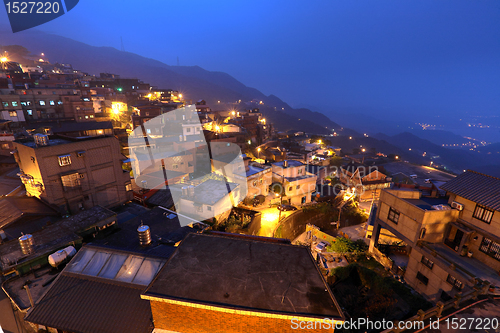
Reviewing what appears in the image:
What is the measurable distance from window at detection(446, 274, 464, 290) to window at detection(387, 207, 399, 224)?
5.42m

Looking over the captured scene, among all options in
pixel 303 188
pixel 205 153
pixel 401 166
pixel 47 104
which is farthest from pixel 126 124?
pixel 401 166

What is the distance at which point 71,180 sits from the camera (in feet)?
68.3

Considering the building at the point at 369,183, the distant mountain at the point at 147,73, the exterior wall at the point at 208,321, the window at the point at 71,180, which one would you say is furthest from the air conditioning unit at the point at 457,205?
the distant mountain at the point at 147,73

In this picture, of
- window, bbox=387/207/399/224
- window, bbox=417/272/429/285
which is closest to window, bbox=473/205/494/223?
window, bbox=387/207/399/224

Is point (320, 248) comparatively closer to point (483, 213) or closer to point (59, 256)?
point (483, 213)

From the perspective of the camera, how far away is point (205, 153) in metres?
40.3

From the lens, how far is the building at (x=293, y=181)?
33.8 metres

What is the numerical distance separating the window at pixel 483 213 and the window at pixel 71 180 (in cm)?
3533

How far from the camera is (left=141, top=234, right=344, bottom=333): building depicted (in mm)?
7395

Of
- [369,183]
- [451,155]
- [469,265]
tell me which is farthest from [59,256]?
[451,155]

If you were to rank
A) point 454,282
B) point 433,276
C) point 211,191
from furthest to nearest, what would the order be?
point 211,191 < point 433,276 < point 454,282

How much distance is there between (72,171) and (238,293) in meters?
21.6

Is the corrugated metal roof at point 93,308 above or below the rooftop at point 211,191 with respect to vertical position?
above

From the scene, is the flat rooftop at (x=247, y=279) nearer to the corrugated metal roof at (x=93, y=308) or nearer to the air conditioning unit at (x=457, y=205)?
the corrugated metal roof at (x=93, y=308)
